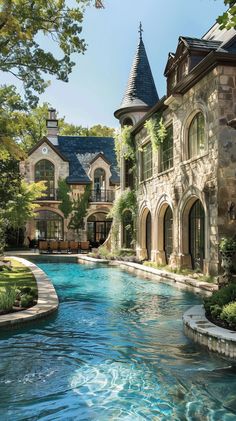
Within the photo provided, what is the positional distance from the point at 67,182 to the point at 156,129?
1614cm

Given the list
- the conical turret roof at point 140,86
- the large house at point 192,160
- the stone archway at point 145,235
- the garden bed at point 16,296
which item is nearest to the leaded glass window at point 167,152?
the large house at point 192,160

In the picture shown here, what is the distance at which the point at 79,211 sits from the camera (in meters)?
33.8

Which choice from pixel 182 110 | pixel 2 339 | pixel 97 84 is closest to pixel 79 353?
pixel 2 339

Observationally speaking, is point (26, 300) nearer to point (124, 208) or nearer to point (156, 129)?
point (156, 129)

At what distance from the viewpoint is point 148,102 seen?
78.4ft

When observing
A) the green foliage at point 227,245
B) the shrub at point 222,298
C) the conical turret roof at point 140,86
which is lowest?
the shrub at point 222,298

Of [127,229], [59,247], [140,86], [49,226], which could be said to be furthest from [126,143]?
[49,226]

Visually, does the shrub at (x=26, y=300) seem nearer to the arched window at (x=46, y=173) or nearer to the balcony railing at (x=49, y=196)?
the balcony railing at (x=49, y=196)

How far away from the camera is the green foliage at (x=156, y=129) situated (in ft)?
61.5

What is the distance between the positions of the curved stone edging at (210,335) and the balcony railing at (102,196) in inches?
1077

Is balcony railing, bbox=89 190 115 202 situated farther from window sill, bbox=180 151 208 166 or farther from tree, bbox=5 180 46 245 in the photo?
window sill, bbox=180 151 208 166

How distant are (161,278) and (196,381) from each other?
9670mm

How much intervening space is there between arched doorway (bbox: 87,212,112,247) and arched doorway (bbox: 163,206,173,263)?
1593 cm

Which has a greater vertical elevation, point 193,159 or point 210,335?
point 193,159
